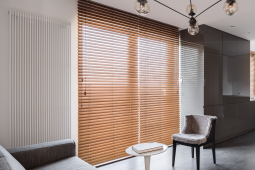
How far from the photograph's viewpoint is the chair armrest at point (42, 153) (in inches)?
76.9

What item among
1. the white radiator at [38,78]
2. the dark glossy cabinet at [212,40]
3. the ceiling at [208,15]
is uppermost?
the ceiling at [208,15]

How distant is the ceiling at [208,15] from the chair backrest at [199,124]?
1.81 m

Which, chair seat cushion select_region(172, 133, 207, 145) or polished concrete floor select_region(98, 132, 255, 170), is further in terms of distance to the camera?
polished concrete floor select_region(98, 132, 255, 170)

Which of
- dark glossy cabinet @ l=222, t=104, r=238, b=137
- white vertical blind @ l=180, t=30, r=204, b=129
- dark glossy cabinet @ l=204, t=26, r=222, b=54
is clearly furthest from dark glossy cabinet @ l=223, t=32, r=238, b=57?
dark glossy cabinet @ l=222, t=104, r=238, b=137

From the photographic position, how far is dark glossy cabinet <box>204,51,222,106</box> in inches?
158

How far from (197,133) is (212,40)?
2.13m

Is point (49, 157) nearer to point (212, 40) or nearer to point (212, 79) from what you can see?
point (212, 79)

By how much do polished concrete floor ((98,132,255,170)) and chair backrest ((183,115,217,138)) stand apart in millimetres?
494

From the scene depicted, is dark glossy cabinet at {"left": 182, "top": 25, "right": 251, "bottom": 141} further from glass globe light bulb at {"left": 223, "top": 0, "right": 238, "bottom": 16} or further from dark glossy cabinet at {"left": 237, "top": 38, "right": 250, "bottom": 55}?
A: glass globe light bulb at {"left": 223, "top": 0, "right": 238, "bottom": 16}

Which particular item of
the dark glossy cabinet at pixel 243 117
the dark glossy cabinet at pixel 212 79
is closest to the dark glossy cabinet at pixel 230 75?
the dark glossy cabinet at pixel 212 79

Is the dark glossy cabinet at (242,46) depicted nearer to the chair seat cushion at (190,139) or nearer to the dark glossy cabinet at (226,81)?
the dark glossy cabinet at (226,81)

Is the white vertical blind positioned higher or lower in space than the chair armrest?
higher

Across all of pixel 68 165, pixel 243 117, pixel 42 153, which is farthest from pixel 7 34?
pixel 243 117

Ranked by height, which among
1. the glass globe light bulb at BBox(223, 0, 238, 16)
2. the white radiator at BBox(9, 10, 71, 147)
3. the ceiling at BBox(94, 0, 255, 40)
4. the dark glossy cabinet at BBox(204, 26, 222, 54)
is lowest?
the white radiator at BBox(9, 10, 71, 147)
